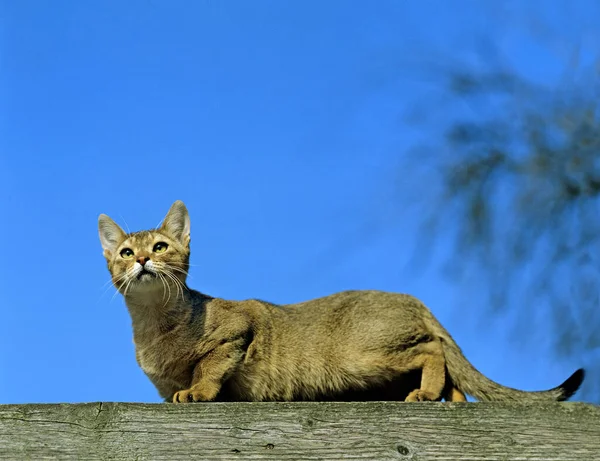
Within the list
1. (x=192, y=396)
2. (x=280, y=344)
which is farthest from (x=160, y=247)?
(x=192, y=396)

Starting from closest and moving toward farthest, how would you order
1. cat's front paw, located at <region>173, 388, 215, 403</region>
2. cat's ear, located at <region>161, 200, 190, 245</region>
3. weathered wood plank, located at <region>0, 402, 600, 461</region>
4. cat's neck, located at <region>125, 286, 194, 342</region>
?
weathered wood plank, located at <region>0, 402, 600, 461</region>
cat's front paw, located at <region>173, 388, 215, 403</region>
cat's neck, located at <region>125, 286, 194, 342</region>
cat's ear, located at <region>161, 200, 190, 245</region>

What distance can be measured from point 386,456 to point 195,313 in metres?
2.92

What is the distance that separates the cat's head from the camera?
5.72 metres

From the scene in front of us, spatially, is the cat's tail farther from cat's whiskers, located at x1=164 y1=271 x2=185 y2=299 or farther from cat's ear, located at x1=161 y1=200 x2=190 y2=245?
cat's ear, located at x1=161 y1=200 x2=190 y2=245

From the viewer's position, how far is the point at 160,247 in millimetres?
6051

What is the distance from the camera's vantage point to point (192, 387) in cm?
506

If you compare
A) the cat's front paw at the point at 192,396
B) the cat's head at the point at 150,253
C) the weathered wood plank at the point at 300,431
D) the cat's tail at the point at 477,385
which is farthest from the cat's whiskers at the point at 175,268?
the weathered wood plank at the point at 300,431

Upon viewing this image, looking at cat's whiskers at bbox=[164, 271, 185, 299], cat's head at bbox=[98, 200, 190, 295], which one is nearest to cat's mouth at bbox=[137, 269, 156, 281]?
cat's head at bbox=[98, 200, 190, 295]

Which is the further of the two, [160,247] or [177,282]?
[160,247]

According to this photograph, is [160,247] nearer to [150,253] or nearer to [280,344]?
[150,253]

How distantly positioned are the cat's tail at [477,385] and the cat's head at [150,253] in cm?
197

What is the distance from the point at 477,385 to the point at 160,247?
2.52 m

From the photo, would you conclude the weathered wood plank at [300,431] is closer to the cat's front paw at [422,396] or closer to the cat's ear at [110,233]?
the cat's front paw at [422,396]

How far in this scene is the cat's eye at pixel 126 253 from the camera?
592 centimetres
